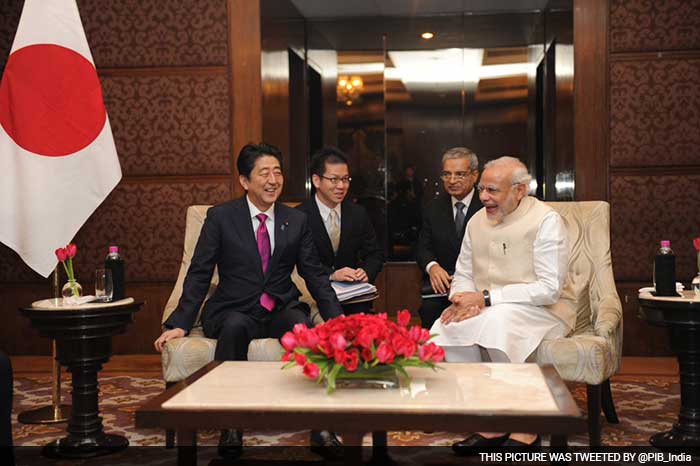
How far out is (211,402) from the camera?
7.97ft

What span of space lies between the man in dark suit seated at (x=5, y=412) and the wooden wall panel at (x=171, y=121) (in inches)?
127

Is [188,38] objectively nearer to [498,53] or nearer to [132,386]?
[132,386]

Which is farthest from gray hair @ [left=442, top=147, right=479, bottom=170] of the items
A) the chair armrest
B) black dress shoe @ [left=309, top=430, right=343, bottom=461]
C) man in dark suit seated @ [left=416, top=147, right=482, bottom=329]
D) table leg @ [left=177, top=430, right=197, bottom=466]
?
table leg @ [left=177, top=430, right=197, bottom=466]

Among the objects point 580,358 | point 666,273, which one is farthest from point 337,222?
point 666,273

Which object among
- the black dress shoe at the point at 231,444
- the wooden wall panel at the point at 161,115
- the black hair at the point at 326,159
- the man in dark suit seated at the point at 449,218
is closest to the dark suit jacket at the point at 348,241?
the black hair at the point at 326,159

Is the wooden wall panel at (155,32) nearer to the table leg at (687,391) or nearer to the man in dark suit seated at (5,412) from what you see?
the man in dark suit seated at (5,412)

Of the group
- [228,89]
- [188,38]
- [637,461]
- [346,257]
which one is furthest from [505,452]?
[188,38]

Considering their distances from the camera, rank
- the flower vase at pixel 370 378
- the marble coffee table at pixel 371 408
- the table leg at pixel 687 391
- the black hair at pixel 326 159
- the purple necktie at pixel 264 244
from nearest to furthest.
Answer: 1. the marble coffee table at pixel 371 408
2. the flower vase at pixel 370 378
3. the table leg at pixel 687 391
4. the purple necktie at pixel 264 244
5. the black hair at pixel 326 159

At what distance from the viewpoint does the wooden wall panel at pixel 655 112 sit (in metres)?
5.64

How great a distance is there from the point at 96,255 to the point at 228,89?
166 centimetres

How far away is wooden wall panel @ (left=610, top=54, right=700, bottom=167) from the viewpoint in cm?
564

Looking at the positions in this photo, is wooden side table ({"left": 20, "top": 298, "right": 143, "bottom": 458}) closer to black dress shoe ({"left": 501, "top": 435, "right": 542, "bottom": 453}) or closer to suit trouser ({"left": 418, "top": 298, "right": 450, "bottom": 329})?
suit trouser ({"left": 418, "top": 298, "right": 450, "bottom": 329})

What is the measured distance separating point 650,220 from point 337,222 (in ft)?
8.33

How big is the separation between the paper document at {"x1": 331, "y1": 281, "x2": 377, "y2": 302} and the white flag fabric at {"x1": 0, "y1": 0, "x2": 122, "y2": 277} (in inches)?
69.2
